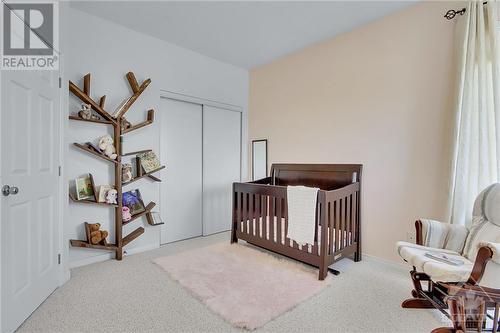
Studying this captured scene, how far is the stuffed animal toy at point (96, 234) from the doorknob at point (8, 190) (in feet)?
3.42

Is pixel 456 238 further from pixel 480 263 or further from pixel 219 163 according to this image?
pixel 219 163

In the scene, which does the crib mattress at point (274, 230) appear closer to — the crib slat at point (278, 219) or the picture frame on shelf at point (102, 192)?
the crib slat at point (278, 219)

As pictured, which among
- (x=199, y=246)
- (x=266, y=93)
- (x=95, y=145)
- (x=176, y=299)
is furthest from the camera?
(x=266, y=93)

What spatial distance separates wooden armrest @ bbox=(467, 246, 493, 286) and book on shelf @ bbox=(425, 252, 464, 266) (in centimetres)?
21

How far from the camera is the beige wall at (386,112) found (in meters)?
2.19

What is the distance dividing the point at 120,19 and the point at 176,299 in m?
2.73

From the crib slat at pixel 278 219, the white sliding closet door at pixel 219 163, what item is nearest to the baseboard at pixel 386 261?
the crib slat at pixel 278 219

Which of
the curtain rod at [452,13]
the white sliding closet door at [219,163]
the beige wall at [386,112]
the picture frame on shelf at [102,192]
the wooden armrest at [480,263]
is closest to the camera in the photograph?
the wooden armrest at [480,263]

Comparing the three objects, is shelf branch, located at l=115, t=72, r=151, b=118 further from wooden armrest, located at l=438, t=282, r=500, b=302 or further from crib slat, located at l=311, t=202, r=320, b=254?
wooden armrest, located at l=438, t=282, r=500, b=302

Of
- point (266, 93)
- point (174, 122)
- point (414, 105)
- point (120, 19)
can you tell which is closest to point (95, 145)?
point (174, 122)

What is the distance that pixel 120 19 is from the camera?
2576 mm

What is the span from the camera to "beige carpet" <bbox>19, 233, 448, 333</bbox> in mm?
1527

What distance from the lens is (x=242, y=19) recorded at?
2562 mm

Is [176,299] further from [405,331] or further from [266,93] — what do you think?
[266,93]
